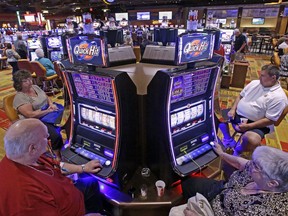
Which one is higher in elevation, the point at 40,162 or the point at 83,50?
the point at 83,50

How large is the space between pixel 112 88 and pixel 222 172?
1.59m

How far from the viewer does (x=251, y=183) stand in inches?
55.1

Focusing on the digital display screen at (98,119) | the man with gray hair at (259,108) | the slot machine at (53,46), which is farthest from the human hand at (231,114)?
the slot machine at (53,46)

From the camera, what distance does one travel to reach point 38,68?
540cm

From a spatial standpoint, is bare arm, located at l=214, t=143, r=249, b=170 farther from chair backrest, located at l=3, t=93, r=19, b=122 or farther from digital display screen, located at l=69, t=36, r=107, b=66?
chair backrest, located at l=3, t=93, r=19, b=122

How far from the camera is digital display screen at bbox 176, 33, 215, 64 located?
173 centimetres

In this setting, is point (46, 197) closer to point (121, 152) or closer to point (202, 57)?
point (121, 152)

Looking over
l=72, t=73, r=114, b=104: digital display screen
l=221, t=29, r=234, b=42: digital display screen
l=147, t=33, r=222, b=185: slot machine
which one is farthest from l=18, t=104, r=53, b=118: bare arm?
l=221, t=29, r=234, b=42: digital display screen

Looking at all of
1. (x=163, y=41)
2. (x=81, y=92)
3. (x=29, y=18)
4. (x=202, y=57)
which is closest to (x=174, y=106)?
(x=202, y=57)

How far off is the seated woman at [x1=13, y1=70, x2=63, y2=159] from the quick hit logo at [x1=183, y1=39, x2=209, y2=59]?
71.3 inches

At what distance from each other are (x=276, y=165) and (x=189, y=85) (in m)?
0.87

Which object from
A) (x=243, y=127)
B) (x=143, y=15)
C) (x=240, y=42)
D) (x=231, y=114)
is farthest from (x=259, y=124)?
(x=143, y=15)

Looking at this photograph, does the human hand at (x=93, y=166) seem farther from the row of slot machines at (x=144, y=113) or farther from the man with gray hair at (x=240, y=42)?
the man with gray hair at (x=240, y=42)

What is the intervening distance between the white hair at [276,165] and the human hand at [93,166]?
1.18 metres
